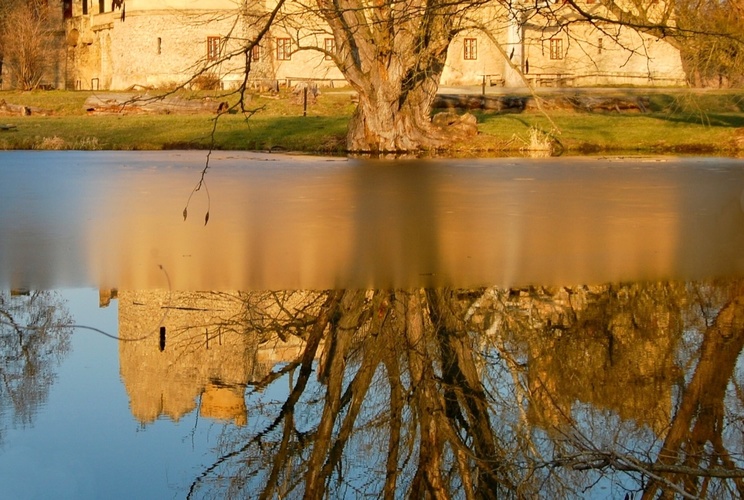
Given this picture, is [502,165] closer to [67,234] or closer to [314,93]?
[67,234]

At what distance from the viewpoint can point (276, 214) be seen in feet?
43.8

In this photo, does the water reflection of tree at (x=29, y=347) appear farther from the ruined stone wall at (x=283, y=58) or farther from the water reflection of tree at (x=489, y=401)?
the ruined stone wall at (x=283, y=58)

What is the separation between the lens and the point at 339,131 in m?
29.9

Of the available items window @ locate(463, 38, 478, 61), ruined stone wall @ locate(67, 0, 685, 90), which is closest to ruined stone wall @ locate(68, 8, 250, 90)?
ruined stone wall @ locate(67, 0, 685, 90)

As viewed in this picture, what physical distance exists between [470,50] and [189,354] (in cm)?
5640

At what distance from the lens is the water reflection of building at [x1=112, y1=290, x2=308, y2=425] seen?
537cm

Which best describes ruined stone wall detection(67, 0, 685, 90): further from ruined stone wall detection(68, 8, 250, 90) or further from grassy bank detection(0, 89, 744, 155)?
grassy bank detection(0, 89, 744, 155)

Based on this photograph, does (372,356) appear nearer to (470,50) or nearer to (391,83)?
(391,83)

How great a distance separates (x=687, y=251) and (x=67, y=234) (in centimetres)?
587

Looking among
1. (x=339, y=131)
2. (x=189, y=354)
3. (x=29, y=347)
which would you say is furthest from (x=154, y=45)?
(x=189, y=354)

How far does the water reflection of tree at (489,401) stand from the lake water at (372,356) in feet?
0.05

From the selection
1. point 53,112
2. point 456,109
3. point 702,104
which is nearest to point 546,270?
point 456,109

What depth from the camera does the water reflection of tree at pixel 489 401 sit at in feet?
14.6

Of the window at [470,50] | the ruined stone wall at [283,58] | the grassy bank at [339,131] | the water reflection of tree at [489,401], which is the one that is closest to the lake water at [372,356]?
the water reflection of tree at [489,401]
